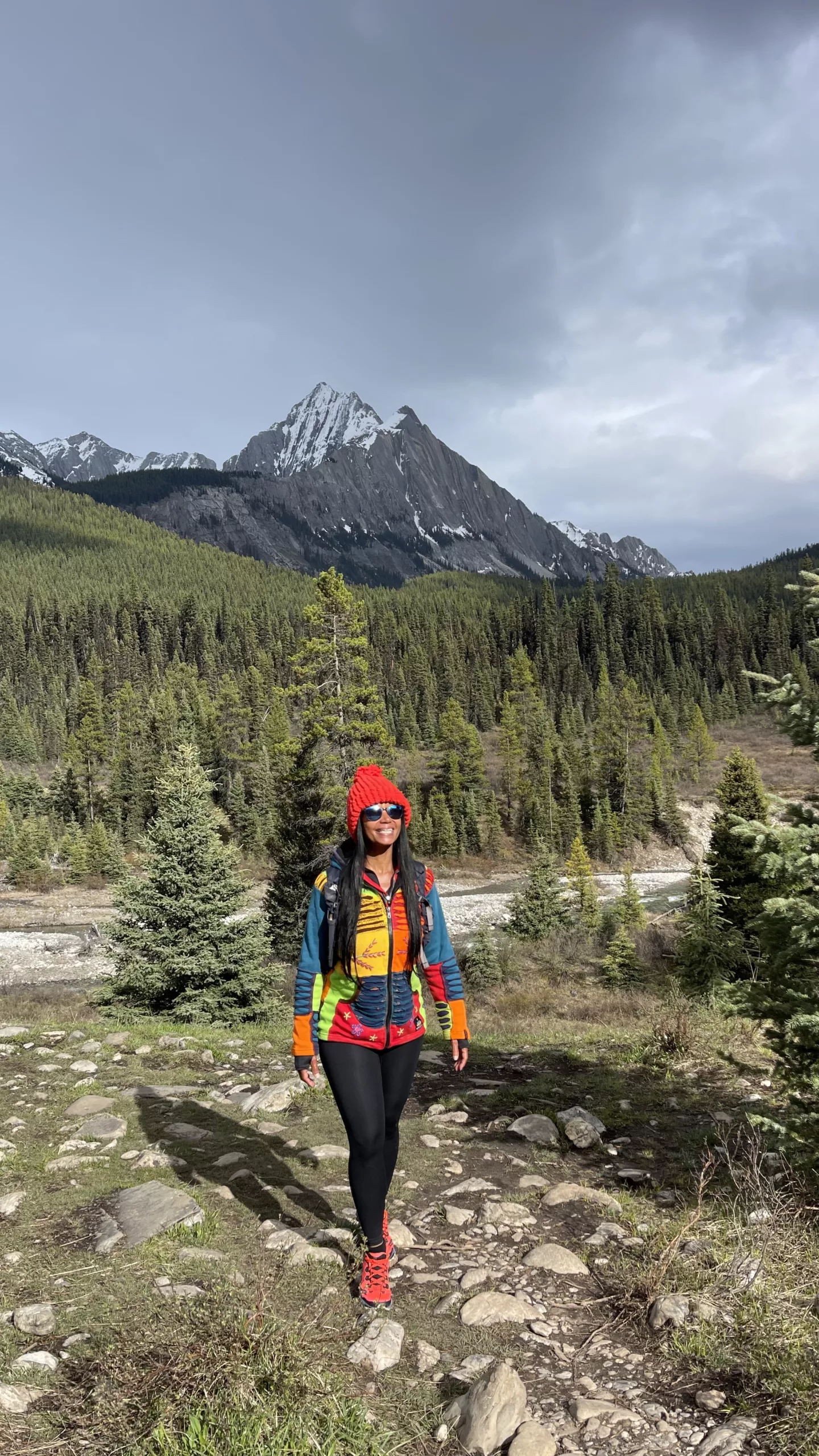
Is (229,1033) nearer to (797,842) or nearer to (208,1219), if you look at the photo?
(208,1219)

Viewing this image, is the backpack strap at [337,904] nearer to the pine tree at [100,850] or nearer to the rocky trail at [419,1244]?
the rocky trail at [419,1244]

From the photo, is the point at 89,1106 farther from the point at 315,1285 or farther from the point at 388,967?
the point at 388,967

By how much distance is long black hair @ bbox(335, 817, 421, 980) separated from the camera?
4.09 meters

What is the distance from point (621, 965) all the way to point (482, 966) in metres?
3.95

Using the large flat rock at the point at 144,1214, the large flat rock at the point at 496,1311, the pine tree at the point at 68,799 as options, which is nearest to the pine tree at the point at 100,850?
the pine tree at the point at 68,799

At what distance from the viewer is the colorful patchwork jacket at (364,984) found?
411 centimetres

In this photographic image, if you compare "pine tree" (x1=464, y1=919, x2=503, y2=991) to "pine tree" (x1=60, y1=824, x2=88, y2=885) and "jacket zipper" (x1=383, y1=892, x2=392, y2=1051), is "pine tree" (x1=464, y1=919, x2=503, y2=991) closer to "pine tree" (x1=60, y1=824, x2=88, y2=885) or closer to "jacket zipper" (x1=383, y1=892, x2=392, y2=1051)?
"jacket zipper" (x1=383, y1=892, x2=392, y2=1051)

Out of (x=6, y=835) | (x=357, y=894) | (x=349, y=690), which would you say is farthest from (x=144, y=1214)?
(x=6, y=835)

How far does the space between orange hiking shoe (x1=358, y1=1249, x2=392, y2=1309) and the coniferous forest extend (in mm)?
4400

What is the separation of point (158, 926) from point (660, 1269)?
10662 mm

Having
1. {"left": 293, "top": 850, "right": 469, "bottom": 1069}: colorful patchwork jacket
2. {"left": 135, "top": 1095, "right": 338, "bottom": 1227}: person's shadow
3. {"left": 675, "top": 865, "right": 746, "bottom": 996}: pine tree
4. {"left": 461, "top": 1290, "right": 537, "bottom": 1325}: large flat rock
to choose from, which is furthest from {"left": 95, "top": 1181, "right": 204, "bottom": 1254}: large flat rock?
{"left": 675, "top": 865, "right": 746, "bottom": 996}: pine tree

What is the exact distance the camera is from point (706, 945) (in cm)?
1648

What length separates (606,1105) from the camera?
24.0ft

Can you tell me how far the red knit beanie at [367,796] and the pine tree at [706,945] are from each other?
13.6 meters
